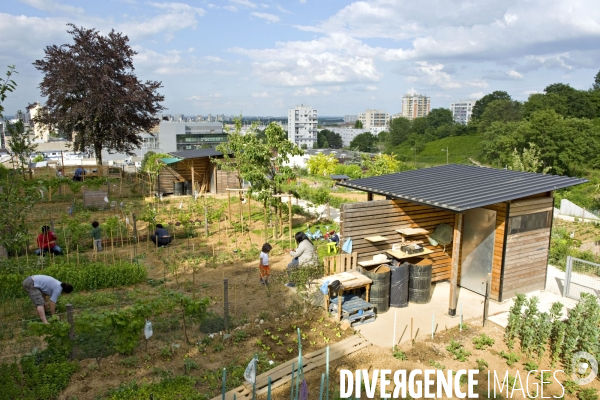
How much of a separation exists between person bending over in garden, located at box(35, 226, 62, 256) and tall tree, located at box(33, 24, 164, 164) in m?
16.0

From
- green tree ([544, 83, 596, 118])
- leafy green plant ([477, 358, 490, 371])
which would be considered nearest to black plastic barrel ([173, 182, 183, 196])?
leafy green plant ([477, 358, 490, 371])

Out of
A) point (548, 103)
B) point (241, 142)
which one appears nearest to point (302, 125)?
point (548, 103)

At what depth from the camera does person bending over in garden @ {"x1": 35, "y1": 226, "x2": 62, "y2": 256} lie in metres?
12.0

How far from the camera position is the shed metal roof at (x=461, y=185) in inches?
330

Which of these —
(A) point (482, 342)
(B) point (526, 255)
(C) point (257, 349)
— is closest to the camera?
(C) point (257, 349)

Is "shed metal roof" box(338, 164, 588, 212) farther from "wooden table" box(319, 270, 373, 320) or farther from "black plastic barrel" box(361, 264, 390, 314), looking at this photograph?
"wooden table" box(319, 270, 373, 320)

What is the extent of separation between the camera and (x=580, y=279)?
35.9 ft

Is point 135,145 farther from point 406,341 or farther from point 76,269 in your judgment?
point 406,341

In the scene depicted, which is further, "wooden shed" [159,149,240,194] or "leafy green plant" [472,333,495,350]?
"wooden shed" [159,149,240,194]

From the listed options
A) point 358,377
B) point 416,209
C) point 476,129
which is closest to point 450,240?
point 416,209

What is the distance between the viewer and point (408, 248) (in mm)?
9305

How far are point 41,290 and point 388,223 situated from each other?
23.6ft

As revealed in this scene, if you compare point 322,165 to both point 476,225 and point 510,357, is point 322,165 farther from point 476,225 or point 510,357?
point 510,357

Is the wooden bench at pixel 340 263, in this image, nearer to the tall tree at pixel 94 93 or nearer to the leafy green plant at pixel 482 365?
the leafy green plant at pixel 482 365
